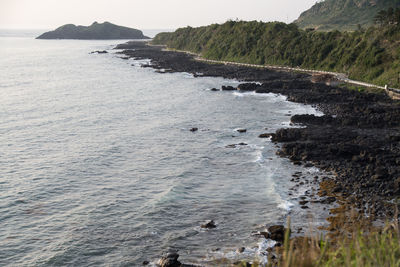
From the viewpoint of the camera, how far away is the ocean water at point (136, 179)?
19.8 metres

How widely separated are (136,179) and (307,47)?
6965 cm

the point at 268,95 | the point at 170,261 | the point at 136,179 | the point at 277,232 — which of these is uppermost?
the point at 268,95

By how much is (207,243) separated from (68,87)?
61.5 m

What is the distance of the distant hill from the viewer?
132 meters

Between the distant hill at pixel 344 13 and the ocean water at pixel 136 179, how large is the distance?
290 feet

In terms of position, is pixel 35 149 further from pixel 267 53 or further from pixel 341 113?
pixel 267 53

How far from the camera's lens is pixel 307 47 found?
8838 cm

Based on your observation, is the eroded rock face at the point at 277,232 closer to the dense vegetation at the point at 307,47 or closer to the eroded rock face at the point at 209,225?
the eroded rock face at the point at 209,225

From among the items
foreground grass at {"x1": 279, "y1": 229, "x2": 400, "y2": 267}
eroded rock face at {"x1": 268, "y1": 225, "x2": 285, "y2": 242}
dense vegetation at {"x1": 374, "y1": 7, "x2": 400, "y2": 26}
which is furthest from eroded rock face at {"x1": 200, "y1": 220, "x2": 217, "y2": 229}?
dense vegetation at {"x1": 374, "y1": 7, "x2": 400, "y2": 26}

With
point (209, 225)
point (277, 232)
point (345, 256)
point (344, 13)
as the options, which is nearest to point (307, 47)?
point (344, 13)

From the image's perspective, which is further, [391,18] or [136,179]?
[391,18]

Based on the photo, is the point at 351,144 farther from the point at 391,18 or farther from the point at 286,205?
the point at 391,18

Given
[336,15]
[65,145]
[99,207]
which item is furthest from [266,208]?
[336,15]

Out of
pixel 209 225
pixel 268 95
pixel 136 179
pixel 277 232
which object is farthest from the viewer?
pixel 268 95
